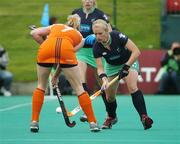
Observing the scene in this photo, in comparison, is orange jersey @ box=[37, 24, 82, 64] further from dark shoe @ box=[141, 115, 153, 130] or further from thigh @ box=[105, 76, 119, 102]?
dark shoe @ box=[141, 115, 153, 130]

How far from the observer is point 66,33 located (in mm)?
12891

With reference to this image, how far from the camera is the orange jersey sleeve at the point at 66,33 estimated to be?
42.3 feet

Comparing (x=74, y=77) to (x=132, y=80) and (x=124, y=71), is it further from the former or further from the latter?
(x=132, y=80)

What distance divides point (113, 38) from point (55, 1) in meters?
13.9

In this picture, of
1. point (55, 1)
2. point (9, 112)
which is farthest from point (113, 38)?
point (55, 1)

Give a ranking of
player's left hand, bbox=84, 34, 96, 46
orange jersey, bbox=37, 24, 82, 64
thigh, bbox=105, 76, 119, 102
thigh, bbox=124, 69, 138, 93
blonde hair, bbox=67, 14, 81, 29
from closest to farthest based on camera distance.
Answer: orange jersey, bbox=37, 24, 82, 64, blonde hair, bbox=67, 14, 81, 29, thigh, bbox=124, 69, 138, 93, thigh, bbox=105, 76, 119, 102, player's left hand, bbox=84, 34, 96, 46

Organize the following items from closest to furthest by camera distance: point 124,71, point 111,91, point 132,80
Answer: point 124,71
point 132,80
point 111,91

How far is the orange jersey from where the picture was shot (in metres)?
12.8

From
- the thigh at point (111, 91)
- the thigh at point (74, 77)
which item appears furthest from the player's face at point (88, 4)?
the thigh at point (74, 77)

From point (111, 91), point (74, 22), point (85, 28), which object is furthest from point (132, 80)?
point (85, 28)

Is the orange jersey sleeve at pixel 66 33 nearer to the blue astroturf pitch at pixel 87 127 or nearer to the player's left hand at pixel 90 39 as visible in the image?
the blue astroturf pitch at pixel 87 127

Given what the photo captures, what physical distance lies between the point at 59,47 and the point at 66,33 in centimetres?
24

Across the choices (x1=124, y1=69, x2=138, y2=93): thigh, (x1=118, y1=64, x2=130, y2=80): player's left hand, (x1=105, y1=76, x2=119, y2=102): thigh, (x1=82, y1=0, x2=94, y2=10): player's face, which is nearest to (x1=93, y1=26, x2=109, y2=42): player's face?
(x1=118, y1=64, x2=130, y2=80): player's left hand

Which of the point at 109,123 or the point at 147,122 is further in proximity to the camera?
the point at 109,123
